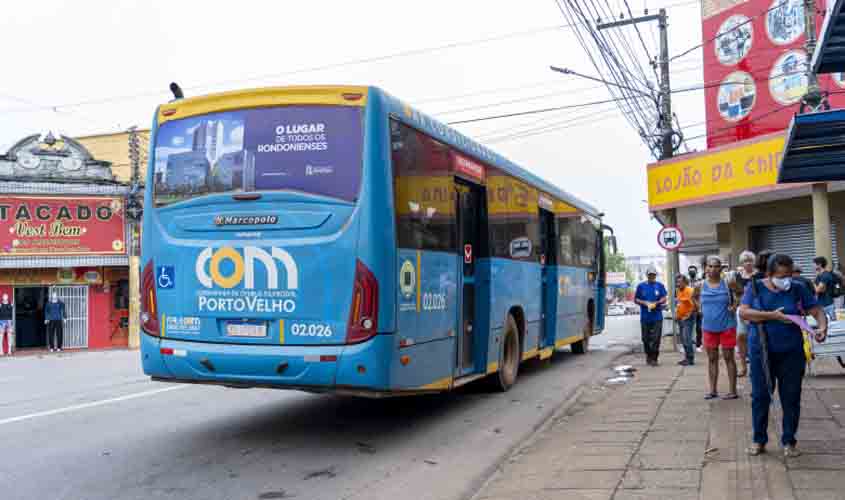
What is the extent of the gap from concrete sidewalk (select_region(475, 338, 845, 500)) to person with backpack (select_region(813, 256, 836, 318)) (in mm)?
1797

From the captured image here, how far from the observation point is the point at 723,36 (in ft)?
76.3

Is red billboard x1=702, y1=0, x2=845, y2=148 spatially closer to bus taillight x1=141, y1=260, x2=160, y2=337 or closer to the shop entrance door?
bus taillight x1=141, y1=260, x2=160, y2=337

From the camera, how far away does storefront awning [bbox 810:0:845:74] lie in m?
6.44

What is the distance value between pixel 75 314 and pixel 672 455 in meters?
25.5

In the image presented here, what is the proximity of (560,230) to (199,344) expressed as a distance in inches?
325

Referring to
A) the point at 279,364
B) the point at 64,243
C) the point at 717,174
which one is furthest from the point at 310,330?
the point at 64,243

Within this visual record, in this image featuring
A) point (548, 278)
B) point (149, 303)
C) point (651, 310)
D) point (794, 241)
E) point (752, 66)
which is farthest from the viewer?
point (752, 66)

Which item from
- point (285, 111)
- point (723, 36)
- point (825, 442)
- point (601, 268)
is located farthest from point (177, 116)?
point (723, 36)

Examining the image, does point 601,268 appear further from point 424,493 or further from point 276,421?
point 424,493

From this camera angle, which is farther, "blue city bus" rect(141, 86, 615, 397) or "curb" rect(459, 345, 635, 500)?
"blue city bus" rect(141, 86, 615, 397)

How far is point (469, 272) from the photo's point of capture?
30.5ft

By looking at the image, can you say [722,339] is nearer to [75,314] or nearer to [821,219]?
[821,219]

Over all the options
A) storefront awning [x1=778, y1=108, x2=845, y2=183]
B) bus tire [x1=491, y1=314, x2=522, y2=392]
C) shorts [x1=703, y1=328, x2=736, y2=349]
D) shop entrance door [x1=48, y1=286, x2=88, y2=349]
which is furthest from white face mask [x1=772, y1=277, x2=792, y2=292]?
shop entrance door [x1=48, y1=286, x2=88, y2=349]

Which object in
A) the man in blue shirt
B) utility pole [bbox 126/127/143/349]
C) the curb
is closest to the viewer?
the curb
